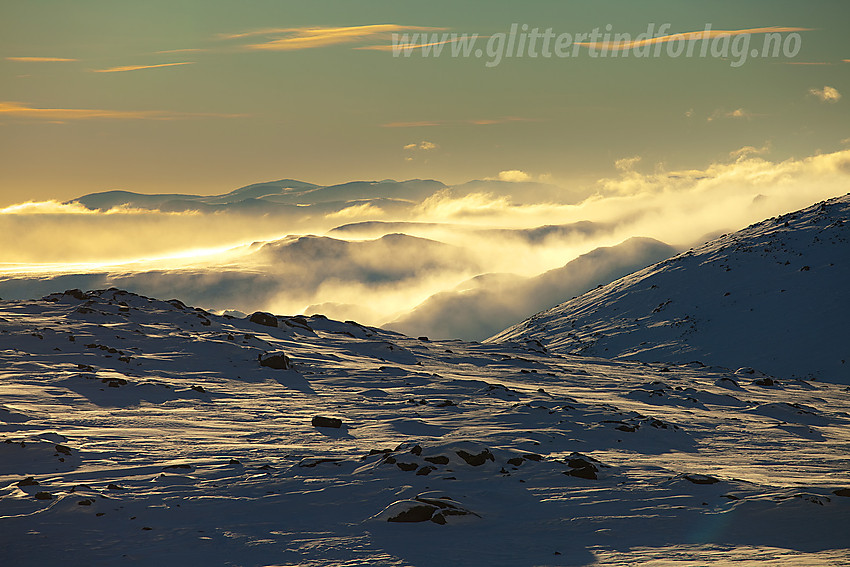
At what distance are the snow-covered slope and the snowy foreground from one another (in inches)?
793

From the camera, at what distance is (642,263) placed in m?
178

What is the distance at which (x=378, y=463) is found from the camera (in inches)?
733

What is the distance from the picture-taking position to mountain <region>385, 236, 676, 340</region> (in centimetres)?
17733

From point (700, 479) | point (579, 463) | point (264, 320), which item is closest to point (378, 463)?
point (579, 463)

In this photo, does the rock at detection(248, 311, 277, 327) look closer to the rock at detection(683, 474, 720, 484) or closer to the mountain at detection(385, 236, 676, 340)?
the rock at detection(683, 474, 720, 484)

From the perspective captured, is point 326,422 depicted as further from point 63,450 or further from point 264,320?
point 264,320

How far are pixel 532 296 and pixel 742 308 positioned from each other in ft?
390

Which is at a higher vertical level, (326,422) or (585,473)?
(326,422)

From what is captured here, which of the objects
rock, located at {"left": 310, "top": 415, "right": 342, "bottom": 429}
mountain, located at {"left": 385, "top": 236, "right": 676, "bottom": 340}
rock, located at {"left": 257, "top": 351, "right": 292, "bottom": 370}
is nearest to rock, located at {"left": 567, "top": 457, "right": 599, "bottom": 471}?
rock, located at {"left": 310, "top": 415, "right": 342, "bottom": 429}

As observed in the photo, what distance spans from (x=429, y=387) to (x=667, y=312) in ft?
140

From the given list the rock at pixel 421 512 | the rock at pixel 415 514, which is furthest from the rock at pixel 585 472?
the rock at pixel 415 514

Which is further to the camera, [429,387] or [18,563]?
[429,387]

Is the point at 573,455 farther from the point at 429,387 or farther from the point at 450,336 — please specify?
the point at 450,336

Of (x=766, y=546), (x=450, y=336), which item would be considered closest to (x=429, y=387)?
(x=766, y=546)
